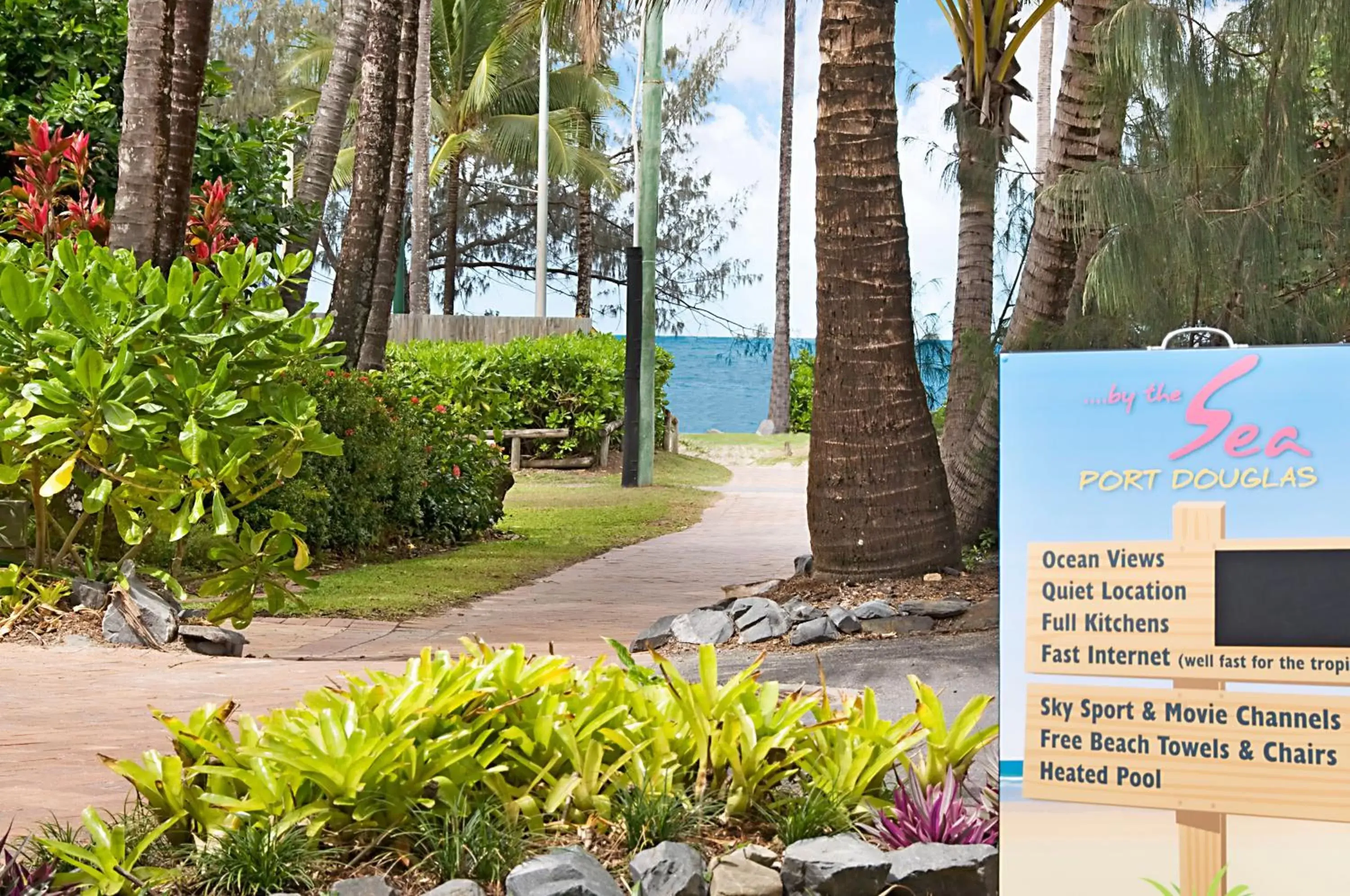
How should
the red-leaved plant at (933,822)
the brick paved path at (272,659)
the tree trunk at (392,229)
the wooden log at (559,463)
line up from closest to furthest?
the red-leaved plant at (933,822)
the brick paved path at (272,659)
the tree trunk at (392,229)
the wooden log at (559,463)

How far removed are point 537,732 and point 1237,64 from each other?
144 inches

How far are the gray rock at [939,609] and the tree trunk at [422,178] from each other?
1943 centimetres

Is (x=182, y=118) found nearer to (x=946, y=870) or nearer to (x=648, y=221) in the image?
(x=946, y=870)

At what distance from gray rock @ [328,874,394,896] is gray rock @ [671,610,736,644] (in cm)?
386

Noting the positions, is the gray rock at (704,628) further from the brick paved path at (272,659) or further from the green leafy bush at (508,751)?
the green leafy bush at (508,751)

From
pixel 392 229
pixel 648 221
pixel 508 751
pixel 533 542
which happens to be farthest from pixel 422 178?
pixel 508 751

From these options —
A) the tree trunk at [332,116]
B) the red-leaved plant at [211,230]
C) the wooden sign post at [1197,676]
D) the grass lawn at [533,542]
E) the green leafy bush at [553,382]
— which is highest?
the tree trunk at [332,116]

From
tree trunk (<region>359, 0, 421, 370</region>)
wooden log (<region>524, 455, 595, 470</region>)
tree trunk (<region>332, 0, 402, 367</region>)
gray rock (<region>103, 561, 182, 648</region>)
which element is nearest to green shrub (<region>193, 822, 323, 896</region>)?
gray rock (<region>103, 561, 182, 648</region>)

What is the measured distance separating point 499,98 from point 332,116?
25459mm

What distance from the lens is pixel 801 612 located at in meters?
6.91

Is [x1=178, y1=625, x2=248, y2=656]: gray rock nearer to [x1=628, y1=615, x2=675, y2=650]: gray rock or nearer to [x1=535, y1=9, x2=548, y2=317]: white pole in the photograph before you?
[x1=628, y1=615, x2=675, y2=650]: gray rock

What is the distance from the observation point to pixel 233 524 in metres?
6.35

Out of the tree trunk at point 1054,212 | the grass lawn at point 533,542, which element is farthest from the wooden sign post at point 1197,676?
the grass lawn at point 533,542

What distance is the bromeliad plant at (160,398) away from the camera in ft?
20.4
